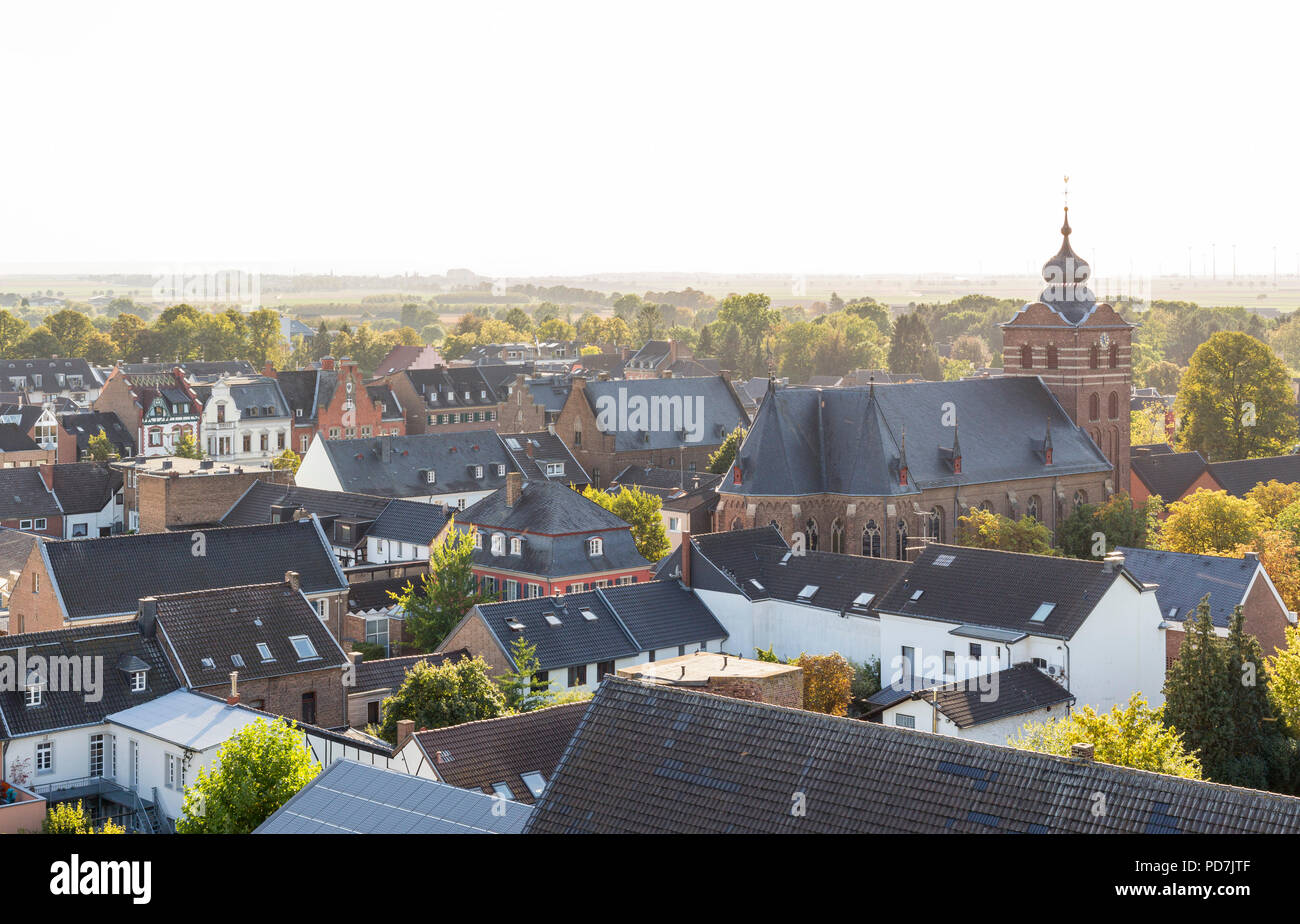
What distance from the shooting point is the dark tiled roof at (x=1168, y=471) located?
79.1 meters

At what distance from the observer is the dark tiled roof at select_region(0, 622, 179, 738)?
39375 millimetres

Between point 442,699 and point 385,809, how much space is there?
628 inches

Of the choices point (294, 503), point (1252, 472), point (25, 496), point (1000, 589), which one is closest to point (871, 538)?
point (1000, 589)

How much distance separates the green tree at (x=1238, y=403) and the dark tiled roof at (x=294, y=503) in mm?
51450

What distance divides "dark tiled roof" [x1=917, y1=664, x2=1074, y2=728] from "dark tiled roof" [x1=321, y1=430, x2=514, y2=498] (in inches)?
1778

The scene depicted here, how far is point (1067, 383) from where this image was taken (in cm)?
7388

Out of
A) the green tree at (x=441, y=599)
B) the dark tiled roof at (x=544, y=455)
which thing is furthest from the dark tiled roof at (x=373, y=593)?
the dark tiled roof at (x=544, y=455)

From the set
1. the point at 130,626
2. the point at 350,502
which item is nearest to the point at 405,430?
the point at 350,502

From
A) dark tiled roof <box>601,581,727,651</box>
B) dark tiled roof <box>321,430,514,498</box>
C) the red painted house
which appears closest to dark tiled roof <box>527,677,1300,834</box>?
dark tiled roof <box>601,581,727,651</box>

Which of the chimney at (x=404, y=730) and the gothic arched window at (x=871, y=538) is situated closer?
the chimney at (x=404, y=730)

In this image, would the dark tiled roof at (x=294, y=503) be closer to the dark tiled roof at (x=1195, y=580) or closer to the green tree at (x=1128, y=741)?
the dark tiled roof at (x=1195, y=580)

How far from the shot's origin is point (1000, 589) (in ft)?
155

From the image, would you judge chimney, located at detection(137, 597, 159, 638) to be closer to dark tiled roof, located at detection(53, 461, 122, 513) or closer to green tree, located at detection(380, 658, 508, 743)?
green tree, located at detection(380, 658, 508, 743)
